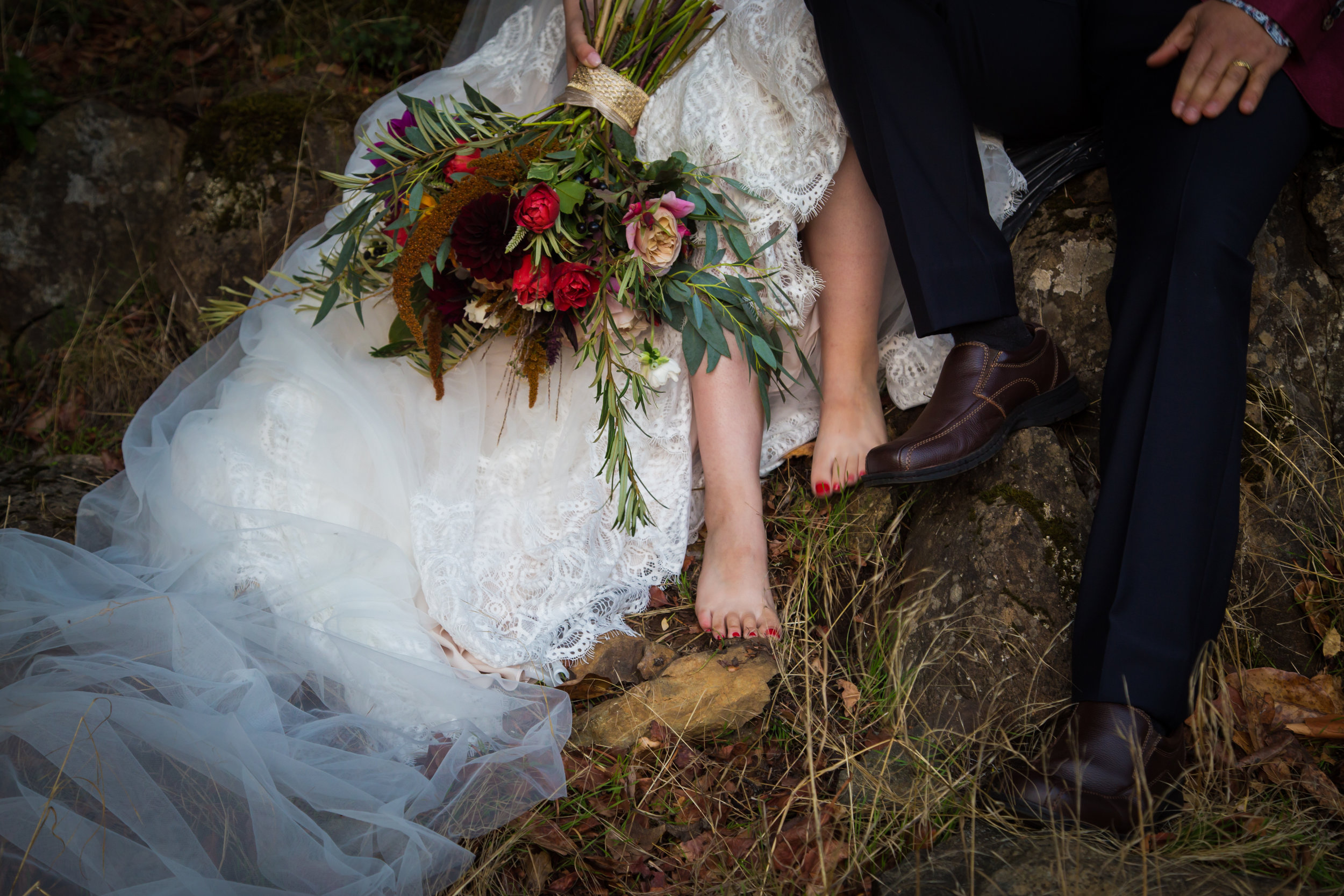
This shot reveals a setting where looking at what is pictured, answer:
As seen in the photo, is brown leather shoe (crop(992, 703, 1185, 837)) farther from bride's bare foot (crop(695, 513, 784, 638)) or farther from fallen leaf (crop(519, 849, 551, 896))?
fallen leaf (crop(519, 849, 551, 896))

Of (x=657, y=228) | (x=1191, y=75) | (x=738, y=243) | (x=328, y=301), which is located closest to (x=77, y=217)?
(x=328, y=301)

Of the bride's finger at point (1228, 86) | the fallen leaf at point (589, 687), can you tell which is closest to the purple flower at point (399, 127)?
the fallen leaf at point (589, 687)

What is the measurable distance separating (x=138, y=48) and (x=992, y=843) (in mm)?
4483

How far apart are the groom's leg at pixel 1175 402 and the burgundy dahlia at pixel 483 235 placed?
1278 millimetres

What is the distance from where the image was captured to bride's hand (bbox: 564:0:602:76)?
201cm

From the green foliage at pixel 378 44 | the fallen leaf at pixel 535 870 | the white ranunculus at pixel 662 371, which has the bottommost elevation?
the fallen leaf at pixel 535 870

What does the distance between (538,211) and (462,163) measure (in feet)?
0.88

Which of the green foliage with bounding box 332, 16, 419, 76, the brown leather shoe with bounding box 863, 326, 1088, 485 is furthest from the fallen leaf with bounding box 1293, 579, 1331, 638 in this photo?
the green foliage with bounding box 332, 16, 419, 76

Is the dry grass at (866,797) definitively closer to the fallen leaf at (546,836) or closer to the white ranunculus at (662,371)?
the fallen leaf at (546,836)

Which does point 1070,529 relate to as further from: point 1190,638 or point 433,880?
point 433,880

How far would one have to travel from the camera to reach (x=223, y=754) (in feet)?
4.65

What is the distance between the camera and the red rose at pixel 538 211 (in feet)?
5.79

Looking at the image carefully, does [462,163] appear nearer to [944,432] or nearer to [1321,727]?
[944,432]

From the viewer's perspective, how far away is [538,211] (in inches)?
69.4
